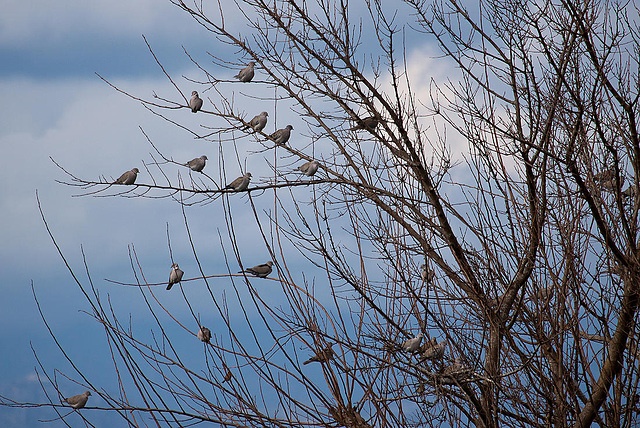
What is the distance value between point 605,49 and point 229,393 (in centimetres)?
447

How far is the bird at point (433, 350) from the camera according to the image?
16.0ft

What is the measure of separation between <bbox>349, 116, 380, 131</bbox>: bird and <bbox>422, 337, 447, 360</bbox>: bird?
2268mm

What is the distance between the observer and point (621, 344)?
19.4ft

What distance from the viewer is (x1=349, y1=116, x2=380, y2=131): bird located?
21.8 feet

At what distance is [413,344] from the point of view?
5.32 metres

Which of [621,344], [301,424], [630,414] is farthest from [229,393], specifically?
[621,344]

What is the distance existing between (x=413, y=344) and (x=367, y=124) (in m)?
2.47

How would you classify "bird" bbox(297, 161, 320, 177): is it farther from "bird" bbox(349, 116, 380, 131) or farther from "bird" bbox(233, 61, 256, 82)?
"bird" bbox(233, 61, 256, 82)

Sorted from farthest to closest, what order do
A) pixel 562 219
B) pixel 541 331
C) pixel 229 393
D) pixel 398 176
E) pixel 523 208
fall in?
pixel 398 176 → pixel 523 208 → pixel 562 219 → pixel 541 331 → pixel 229 393

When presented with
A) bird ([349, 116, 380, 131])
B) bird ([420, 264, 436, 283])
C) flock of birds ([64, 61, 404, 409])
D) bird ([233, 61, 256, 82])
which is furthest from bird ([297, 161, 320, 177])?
bird ([420, 264, 436, 283])

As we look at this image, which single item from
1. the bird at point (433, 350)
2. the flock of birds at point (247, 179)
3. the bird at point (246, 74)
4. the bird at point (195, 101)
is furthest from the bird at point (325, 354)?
the bird at point (195, 101)

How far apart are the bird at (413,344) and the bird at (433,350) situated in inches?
3.3

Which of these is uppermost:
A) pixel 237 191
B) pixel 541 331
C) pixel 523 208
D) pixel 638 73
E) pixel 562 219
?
pixel 638 73

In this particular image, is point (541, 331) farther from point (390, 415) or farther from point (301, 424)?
point (301, 424)
